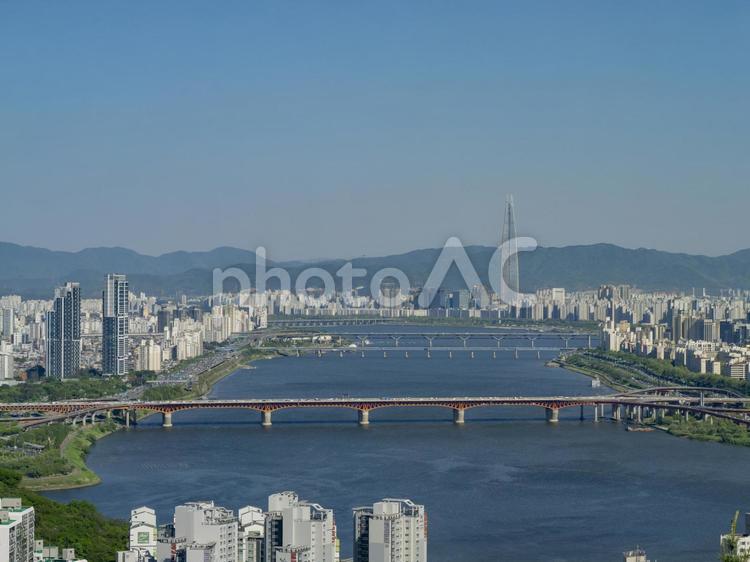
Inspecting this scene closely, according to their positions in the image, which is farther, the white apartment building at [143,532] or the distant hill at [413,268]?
the distant hill at [413,268]

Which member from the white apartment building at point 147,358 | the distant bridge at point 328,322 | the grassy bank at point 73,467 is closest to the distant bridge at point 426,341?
the distant bridge at point 328,322

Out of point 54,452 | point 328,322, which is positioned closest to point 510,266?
point 328,322

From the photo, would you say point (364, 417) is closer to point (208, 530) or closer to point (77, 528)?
point (77, 528)

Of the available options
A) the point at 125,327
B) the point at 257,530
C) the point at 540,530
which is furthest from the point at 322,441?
the point at 125,327

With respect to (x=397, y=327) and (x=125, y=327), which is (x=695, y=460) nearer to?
(x=125, y=327)

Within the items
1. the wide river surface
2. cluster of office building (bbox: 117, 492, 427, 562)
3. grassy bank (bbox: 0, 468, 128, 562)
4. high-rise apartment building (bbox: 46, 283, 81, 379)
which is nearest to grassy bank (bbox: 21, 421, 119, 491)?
the wide river surface

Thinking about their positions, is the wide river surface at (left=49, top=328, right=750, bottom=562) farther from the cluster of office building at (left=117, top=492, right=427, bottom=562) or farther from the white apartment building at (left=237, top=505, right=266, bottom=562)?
the cluster of office building at (left=117, top=492, right=427, bottom=562)

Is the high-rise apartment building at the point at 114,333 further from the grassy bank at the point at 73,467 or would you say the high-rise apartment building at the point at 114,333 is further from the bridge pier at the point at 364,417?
the bridge pier at the point at 364,417
